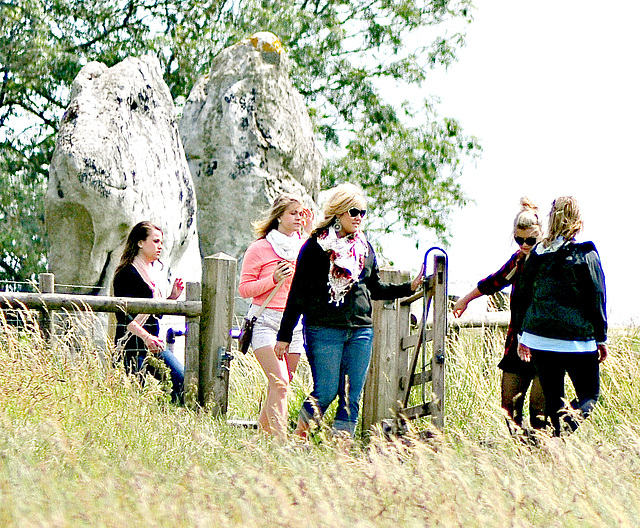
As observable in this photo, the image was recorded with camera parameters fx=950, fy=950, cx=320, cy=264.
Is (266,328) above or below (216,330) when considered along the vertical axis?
above

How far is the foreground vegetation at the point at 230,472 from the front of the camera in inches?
140

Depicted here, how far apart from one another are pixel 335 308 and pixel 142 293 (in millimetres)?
→ 2221

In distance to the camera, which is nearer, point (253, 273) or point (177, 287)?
point (253, 273)

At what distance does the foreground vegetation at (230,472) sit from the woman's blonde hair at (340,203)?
1.41m

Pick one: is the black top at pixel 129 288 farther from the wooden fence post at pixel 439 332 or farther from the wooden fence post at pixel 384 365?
the wooden fence post at pixel 439 332

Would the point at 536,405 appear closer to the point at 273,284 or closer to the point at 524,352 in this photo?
the point at 524,352

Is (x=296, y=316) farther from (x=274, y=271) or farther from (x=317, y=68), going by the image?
(x=317, y=68)

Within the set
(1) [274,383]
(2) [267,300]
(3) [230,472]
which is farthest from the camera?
(2) [267,300]

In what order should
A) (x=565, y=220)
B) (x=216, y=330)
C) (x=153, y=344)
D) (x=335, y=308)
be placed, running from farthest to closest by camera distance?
(x=216, y=330), (x=153, y=344), (x=565, y=220), (x=335, y=308)

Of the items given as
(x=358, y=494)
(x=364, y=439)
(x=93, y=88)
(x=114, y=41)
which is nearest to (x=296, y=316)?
(x=364, y=439)

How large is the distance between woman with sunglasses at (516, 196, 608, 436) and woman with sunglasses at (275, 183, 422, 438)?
1.09m

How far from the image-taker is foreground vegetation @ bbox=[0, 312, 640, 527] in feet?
11.6

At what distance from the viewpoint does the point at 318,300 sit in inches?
232

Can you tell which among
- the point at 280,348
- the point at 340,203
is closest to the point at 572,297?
the point at 340,203
